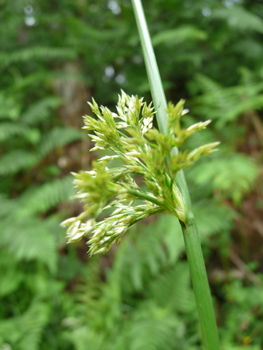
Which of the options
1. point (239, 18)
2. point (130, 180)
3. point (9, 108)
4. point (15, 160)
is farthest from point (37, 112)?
point (130, 180)

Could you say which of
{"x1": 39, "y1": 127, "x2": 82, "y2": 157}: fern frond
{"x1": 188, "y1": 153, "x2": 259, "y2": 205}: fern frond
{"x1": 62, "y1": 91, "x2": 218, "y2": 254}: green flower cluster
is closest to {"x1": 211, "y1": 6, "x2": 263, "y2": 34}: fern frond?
{"x1": 188, "y1": 153, "x2": 259, "y2": 205}: fern frond

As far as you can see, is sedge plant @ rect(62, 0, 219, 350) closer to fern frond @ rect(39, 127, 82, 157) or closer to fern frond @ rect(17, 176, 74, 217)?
Answer: fern frond @ rect(17, 176, 74, 217)

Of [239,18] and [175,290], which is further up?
[239,18]

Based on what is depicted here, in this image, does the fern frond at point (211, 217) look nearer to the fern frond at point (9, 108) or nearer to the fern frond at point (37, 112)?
the fern frond at point (37, 112)

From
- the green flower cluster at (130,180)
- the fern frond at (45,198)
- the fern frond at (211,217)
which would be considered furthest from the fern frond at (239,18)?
the green flower cluster at (130,180)

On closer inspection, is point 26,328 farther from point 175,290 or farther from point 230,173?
point 230,173

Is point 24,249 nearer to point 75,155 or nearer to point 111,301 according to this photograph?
point 111,301

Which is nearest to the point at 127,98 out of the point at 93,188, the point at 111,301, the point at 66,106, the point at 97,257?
the point at 93,188

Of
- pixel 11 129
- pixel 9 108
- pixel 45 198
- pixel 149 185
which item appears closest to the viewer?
pixel 149 185
